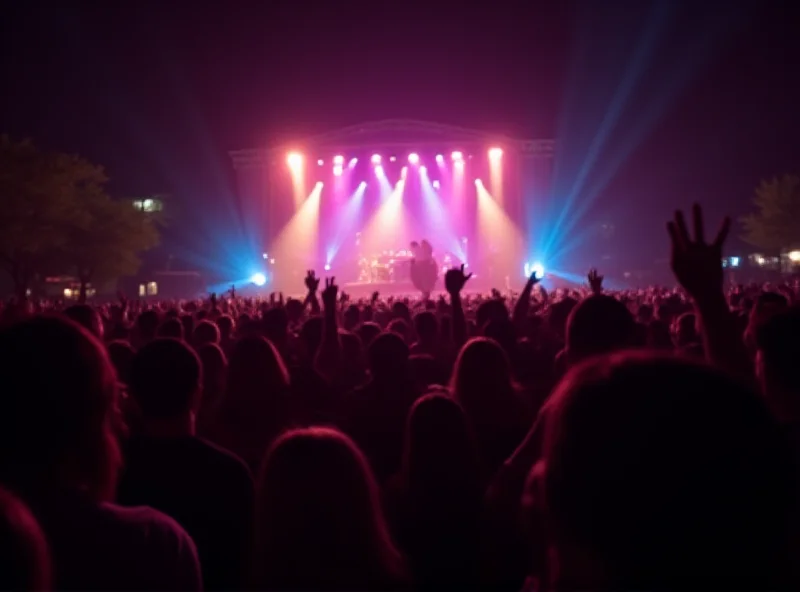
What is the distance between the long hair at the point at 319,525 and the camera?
7.00 ft

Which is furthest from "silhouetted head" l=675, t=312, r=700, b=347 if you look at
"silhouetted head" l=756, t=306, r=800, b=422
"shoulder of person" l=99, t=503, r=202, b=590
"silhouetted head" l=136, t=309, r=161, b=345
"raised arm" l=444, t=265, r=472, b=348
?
"shoulder of person" l=99, t=503, r=202, b=590

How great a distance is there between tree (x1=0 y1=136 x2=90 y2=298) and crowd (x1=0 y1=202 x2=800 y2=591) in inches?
1483

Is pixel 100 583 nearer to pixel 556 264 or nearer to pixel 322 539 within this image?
pixel 322 539

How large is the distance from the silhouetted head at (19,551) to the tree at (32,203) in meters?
40.0

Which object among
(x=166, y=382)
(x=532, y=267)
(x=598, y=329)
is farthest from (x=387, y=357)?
(x=532, y=267)

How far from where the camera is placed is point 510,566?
3.48m

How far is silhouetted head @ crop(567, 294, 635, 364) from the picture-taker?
387cm

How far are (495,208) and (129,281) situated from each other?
24.2 metres

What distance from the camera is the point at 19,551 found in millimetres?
1188

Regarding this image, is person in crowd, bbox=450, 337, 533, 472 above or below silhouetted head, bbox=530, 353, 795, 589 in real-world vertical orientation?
below

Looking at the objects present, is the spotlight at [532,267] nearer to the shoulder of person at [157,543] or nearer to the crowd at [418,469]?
the crowd at [418,469]

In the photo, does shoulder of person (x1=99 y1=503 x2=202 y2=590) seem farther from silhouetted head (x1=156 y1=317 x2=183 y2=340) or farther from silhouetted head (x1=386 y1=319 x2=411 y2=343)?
silhouetted head (x1=386 y1=319 x2=411 y2=343)

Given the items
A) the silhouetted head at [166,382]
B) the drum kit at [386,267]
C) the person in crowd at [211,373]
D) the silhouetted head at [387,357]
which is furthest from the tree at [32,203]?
the silhouetted head at [166,382]

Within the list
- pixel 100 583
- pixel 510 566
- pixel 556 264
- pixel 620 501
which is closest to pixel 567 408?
pixel 620 501
